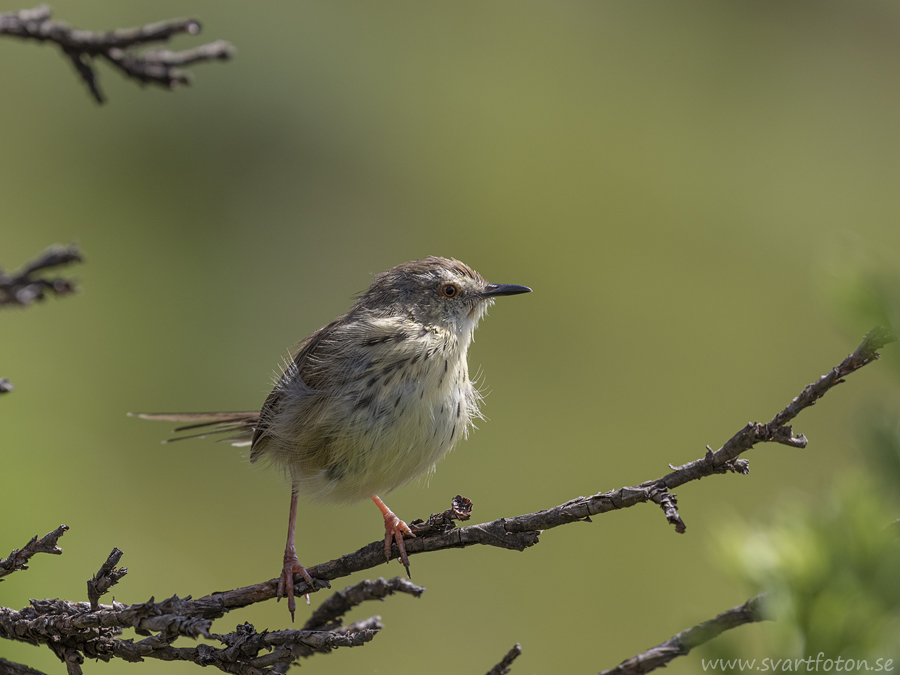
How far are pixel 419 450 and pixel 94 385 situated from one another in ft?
14.3

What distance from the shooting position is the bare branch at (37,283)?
189 centimetres

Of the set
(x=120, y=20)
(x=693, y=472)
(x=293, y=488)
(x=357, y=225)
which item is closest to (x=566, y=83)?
(x=357, y=225)

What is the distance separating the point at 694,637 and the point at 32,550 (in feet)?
5.98

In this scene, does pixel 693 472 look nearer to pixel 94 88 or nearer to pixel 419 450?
pixel 419 450

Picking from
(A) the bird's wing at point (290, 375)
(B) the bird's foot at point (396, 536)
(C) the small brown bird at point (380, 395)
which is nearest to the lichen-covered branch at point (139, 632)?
(B) the bird's foot at point (396, 536)

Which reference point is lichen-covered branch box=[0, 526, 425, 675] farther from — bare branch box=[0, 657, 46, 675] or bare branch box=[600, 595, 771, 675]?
bare branch box=[600, 595, 771, 675]

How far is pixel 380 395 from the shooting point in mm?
3270

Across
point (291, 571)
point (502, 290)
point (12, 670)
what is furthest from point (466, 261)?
point (12, 670)

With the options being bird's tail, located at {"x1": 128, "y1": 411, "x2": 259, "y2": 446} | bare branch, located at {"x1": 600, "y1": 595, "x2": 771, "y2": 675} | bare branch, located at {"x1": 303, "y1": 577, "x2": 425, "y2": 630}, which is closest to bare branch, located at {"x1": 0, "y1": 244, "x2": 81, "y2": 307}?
bare branch, located at {"x1": 303, "y1": 577, "x2": 425, "y2": 630}

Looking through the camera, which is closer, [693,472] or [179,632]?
[693,472]

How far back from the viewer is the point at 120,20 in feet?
27.1

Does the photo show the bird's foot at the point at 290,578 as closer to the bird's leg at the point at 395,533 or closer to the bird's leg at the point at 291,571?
the bird's leg at the point at 291,571

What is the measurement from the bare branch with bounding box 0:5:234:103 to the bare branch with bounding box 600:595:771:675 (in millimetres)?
2544

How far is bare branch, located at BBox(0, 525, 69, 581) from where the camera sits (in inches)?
81.1
